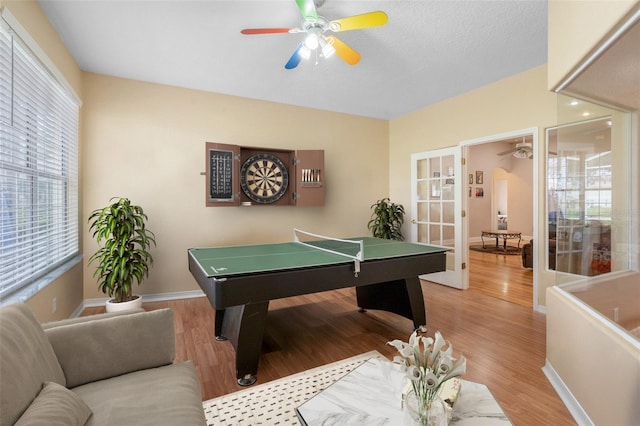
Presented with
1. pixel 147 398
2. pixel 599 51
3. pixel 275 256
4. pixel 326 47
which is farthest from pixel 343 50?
pixel 147 398

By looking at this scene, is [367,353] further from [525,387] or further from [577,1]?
[577,1]

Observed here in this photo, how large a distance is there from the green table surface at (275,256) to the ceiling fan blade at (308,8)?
5.72 ft

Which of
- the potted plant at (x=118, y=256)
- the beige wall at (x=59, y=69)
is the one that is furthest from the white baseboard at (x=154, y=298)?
the potted plant at (x=118, y=256)

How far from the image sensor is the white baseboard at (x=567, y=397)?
1663mm

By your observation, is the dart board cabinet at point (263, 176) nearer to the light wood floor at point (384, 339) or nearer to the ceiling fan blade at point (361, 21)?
the light wood floor at point (384, 339)

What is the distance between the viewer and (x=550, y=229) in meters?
3.33

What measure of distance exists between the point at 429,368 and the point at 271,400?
1.23m

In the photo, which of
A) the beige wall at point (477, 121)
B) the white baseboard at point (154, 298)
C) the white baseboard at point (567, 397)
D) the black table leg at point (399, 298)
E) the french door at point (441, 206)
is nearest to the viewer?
the white baseboard at point (567, 397)

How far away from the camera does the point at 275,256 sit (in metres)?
2.63

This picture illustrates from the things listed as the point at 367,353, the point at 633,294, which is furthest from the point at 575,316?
the point at 367,353

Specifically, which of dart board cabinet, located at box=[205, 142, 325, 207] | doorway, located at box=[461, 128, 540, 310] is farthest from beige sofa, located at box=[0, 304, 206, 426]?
doorway, located at box=[461, 128, 540, 310]

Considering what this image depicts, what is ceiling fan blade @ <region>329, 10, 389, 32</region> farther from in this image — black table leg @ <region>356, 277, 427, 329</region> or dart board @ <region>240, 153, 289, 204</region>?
dart board @ <region>240, 153, 289, 204</region>

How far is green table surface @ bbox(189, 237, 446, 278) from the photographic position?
6.93 ft

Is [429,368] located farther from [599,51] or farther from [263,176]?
[263,176]
